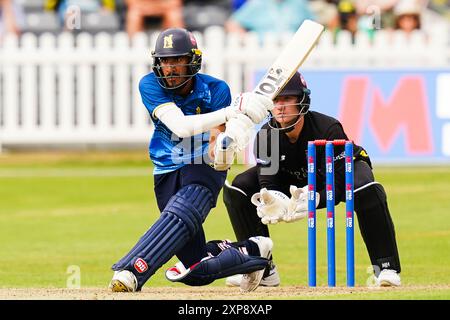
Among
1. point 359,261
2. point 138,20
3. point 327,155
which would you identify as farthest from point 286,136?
point 138,20

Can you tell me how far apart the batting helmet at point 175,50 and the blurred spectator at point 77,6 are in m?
12.7

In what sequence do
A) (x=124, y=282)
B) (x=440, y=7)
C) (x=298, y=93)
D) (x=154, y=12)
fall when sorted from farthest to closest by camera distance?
(x=440, y=7), (x=154, y=12), (x=298, y=93), (x=124, y=282)

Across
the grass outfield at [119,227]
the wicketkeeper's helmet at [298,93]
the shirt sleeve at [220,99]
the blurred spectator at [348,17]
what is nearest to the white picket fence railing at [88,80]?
the grass outfield at [119,227]

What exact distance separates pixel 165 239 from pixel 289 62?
1268mm

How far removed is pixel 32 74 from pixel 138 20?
102 inches

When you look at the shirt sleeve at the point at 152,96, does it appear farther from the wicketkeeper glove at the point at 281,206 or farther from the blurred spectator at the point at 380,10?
the blurred spectator at the point at 380,10

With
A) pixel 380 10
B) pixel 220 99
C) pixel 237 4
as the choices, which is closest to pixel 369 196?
pixel 220 99

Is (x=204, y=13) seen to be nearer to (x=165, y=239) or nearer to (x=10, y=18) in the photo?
(x=10, y=18)

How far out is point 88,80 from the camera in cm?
1844

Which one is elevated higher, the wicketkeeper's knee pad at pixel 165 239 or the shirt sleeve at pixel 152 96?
the shirt sleeve at pixel 152 96

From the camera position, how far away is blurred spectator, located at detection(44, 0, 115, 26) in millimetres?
20016

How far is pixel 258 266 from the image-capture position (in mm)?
7594

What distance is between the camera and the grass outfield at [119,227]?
8.83 meters

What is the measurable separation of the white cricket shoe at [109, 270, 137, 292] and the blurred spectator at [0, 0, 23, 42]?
44.6ft
